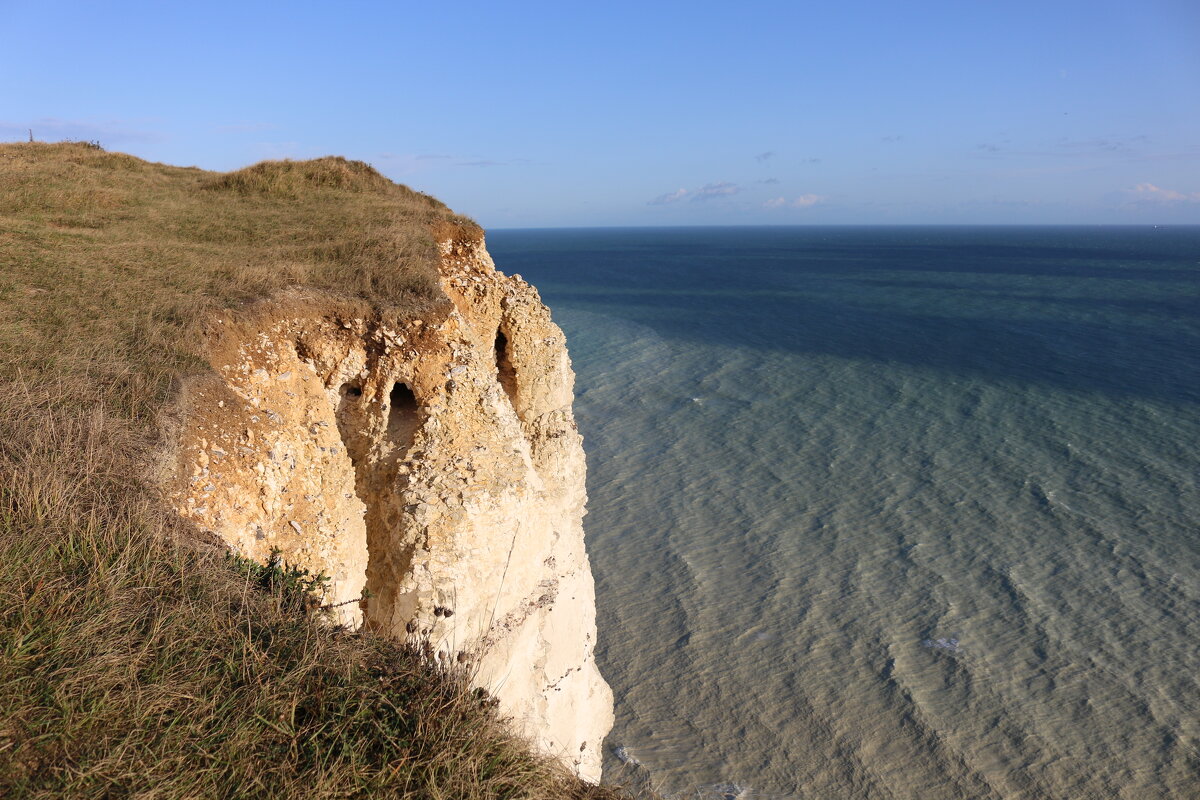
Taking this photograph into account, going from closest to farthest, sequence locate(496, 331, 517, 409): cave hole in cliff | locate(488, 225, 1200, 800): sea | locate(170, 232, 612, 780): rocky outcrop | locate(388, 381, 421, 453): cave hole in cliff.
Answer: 1. locate(170, 232, 612, 780): rocky outcrop
2. locate(388, 381, 421, 453): cave hole in cliff
3. locate(496, 331, 517, 409): cave hole in cliff
4. locate(488, 225, 1200, 800): sea

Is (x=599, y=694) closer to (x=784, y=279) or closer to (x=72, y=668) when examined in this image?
(x=72, y=668)

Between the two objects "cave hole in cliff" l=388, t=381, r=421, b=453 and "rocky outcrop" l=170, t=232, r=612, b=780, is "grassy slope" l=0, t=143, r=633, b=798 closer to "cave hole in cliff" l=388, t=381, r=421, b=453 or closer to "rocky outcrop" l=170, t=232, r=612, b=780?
"rocky outcrop" l=170, t=232, r=612, b=780

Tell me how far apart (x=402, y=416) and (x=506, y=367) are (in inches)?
102

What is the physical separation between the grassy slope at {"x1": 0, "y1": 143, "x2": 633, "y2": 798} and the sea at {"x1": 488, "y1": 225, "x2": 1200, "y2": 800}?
906 centimetres

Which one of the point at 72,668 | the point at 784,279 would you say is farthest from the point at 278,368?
the point at 784,279

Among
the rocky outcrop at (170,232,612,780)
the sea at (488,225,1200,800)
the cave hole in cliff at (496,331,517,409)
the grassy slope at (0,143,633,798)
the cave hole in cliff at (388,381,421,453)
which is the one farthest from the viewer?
the sea at (488,225,1200,800)

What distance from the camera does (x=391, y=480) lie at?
7.91 meters

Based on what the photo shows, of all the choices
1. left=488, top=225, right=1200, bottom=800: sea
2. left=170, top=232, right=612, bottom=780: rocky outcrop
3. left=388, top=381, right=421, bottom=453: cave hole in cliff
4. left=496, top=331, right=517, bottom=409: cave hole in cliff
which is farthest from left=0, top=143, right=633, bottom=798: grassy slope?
Result: left=488, top=225, right=1200, bottom=800: sea

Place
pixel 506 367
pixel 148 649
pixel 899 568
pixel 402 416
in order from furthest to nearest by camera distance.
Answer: pixel 899 568 < pixel 506 367 < pixel 402 416 < pixel 148 649

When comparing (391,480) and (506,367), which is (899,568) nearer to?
(506,367)

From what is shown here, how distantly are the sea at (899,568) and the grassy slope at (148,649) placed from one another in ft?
29.7

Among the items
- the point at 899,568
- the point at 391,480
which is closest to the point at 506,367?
the point at 391,480

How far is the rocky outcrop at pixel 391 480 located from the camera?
22.5ft

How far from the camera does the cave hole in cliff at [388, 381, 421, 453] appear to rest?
8086mm
